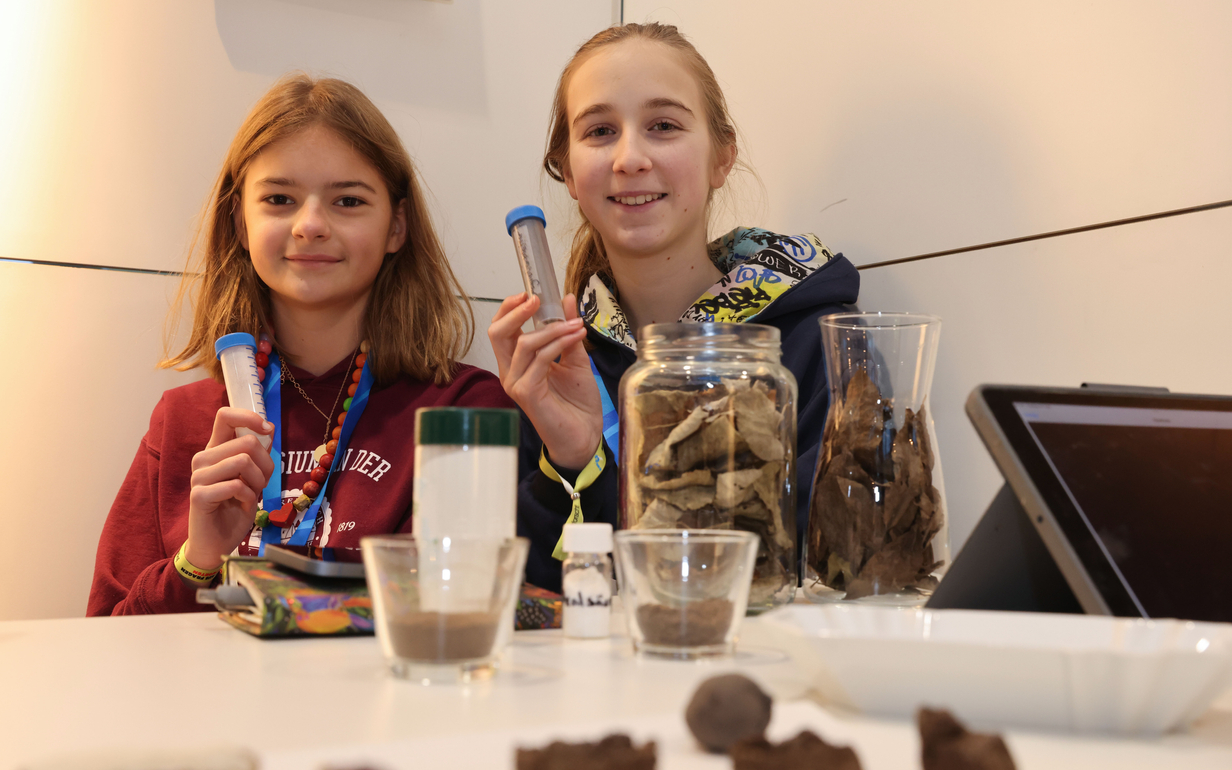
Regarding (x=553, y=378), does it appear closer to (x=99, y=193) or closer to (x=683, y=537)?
(x=683, y=537)

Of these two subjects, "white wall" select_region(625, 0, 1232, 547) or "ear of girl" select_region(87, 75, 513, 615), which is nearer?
"white wall" select_region(625, 0, 1232, 547)

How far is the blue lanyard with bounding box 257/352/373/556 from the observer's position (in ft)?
4.68

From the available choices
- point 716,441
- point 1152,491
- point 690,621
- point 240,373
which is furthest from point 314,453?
point 1152,491

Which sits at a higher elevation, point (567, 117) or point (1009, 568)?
point (567, 117)

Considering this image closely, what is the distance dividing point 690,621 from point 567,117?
115 centimetres

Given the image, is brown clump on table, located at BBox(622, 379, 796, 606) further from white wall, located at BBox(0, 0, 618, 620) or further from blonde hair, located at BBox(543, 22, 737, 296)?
white wall, located at BBox(0, 0, 618, 620)

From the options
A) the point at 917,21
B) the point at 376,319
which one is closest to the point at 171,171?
the point at 376,319

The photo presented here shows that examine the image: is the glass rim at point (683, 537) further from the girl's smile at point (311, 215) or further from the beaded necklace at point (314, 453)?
the girl's smile at point (311, 215)

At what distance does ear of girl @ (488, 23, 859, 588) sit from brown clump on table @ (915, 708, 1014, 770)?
2.54 ft

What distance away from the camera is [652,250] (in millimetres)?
1422

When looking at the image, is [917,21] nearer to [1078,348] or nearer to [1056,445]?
→ [1078,348]

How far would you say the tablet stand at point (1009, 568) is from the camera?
653mm

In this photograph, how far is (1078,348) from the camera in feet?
3.40

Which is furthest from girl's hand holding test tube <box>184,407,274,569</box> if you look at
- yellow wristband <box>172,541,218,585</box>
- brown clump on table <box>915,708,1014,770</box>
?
brown clump on table <box>915,708,1014,770</box>
